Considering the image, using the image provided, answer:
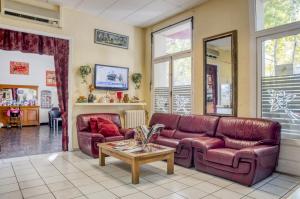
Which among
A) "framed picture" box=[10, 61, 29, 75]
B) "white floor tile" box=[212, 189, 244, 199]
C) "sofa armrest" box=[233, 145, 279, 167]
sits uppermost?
"framed picture" box=[10, 61, 29, 75]

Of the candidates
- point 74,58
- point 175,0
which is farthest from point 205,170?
point 74,58

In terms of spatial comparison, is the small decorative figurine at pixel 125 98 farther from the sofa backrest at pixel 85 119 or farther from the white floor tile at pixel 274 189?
the white floor tile at pixel 274 189

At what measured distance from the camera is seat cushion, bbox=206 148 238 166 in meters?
3.11

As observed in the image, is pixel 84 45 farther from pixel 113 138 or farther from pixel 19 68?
pixel 19 68

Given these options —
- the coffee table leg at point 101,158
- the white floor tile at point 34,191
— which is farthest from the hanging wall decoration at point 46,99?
the white floor tile at point 34,191

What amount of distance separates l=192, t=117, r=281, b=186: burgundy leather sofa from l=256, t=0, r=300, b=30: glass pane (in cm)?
167

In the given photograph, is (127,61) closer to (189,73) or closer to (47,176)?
(189,73)

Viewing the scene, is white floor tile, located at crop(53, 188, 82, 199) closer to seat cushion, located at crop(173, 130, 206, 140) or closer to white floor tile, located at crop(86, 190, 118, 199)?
white floor tile, located at crop(86, 190, 118, 199)

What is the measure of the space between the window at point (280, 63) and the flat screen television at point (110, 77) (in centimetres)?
331

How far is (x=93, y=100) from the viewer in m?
5.34

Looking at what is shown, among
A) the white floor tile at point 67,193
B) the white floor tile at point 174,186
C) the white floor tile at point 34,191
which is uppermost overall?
the white floor tile at point 34,191

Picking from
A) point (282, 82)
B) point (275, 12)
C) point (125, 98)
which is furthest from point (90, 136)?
point (275, 12)

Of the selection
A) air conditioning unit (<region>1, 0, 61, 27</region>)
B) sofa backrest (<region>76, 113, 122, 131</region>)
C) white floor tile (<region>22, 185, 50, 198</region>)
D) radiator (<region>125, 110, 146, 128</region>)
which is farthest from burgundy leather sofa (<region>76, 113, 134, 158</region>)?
air conditioning unit (<region>1, 0, 61, 27</region>)

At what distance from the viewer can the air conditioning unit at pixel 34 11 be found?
430cm
